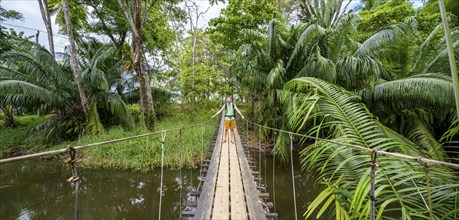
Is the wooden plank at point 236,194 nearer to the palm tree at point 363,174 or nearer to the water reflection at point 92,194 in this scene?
the palm tree at point 363,174

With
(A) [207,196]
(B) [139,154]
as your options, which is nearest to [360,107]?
(A) [207,196]

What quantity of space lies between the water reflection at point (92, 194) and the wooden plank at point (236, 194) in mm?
778

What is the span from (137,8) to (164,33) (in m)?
4.74

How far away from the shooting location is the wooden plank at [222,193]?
5.70 feet

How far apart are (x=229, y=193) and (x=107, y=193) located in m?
2.86

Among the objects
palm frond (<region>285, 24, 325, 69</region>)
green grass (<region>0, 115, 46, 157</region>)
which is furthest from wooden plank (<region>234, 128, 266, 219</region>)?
green grass (<region>0, 115, 46, 157</region>)

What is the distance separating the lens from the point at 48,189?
13.3 feet

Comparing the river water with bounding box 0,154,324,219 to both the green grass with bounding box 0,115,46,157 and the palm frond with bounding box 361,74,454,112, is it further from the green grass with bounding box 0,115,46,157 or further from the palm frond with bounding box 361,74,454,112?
the palm frond with bounding box 361,74,454,112

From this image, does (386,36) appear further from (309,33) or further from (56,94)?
(56,94)

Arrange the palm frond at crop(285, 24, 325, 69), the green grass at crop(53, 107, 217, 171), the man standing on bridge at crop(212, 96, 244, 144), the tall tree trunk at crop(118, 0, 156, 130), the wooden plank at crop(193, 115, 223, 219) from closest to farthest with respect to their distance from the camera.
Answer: the wooden plank at crop(193, 115, 223, 219) < the man standing on bridge at crop(212, 96, 244, 144) < the palm frond at crop(285, 24, 325, 69) < the green grass at crop(53, 107, 217, 171) < the tall tree trunk at crop(118, 0, 156, 130)

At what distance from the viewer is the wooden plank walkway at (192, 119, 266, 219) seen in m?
1.73

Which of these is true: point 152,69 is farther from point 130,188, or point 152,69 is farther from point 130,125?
point 130,188

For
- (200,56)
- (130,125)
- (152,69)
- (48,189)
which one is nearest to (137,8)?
(130,125)

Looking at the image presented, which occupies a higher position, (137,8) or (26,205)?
(137,8)
